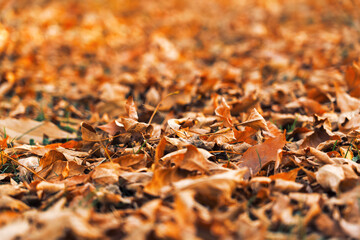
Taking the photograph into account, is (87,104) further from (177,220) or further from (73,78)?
(177,220)

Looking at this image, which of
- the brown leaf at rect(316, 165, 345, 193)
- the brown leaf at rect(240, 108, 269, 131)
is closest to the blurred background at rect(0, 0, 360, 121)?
the brown leaf at rect(240, 108, 269, 131)

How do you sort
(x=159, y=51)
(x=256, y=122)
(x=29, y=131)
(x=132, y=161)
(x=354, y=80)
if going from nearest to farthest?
(x=132, y=161) → (x=256, y=122) → (x=29, y=131) → (x=354, y=80) → (x=159, y=51)

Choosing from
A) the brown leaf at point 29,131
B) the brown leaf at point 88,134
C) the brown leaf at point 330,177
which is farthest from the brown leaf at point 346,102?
the brown leaf at point 29,131

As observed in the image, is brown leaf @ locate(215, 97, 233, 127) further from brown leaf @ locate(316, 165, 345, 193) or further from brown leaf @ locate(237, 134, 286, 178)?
brown leaf @ locate(316, 165, 345, 193)

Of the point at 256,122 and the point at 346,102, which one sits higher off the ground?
the point at 256,122

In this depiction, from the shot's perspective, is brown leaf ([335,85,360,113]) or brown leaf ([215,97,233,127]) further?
brown leaf ([335,85,360,113])

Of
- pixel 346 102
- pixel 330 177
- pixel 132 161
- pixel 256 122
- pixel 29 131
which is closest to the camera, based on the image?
pixel 330 177

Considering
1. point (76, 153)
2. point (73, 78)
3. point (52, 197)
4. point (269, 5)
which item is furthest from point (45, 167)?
point (269, 5)

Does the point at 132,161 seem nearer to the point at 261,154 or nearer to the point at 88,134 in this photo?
the point at 88,134

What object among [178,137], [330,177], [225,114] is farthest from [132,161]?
[330,177]
